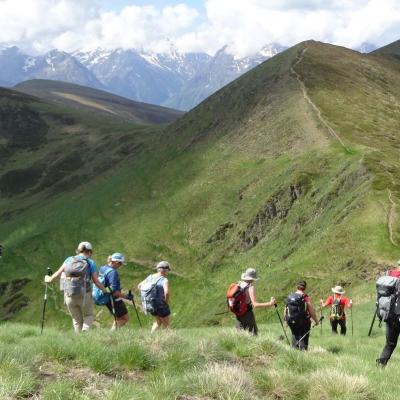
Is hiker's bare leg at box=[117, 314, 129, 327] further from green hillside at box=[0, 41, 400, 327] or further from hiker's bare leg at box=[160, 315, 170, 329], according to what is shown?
green hillside at box=[0, 41, 400, 327]

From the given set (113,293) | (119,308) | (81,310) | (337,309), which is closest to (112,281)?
(113,293)

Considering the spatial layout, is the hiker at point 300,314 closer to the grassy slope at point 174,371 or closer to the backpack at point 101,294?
the grassy slope at point 174,371

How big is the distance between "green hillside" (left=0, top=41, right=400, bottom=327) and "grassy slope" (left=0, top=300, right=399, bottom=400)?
26.8m

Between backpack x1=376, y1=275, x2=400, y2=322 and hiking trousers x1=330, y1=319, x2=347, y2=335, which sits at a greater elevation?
backpack x1=376, y1=275, x2=400, y2=322

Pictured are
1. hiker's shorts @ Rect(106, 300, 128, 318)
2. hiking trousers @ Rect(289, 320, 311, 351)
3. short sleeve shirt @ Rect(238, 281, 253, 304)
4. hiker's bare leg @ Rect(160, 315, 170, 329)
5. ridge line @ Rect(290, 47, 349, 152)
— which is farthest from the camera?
ridge line @ Rect(290, 47, 349, 152)

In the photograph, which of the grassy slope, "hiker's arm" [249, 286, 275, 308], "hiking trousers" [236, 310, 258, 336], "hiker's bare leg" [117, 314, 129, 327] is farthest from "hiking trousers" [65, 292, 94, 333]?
"hiker's arm" [249, 286, 275, 308]

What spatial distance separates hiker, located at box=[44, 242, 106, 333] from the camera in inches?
626

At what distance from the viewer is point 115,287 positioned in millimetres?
17500

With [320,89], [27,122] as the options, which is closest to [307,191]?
[320,89]

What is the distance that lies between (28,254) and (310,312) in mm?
77109

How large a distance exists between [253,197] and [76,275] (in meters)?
53.0

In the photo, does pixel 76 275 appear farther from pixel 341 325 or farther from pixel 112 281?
pixel 341 325

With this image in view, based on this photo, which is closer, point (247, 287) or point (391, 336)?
point (391, 336)

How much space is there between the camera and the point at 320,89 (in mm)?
84375
